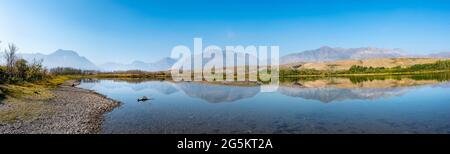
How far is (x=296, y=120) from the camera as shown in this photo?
35.1 metres

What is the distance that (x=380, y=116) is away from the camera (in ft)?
120

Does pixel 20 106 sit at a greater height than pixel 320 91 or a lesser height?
greater

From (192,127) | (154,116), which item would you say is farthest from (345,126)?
(154,116)

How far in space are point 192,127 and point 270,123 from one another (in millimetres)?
8883

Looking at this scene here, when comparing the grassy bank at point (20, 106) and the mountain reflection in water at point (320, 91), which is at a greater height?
the grassy bank at point (20, 106)

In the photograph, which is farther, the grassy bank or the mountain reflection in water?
the mountain reflection in water

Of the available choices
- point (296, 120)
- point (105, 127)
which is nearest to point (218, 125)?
point (296, 120)

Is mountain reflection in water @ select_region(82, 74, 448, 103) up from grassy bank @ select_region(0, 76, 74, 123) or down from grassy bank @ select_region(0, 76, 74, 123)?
down

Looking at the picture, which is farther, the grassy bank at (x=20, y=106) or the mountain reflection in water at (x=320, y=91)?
the mountain reflection in water at (x=320, y=91)

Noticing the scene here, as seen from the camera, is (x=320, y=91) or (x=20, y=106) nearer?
(x=20, y=106)
